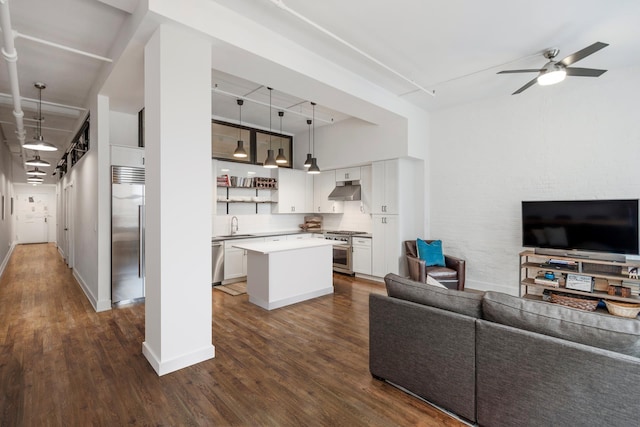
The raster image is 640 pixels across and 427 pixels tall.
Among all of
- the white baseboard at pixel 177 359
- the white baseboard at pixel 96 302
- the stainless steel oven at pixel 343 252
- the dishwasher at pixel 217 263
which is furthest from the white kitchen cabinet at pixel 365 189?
the white baseboard at pixel 96 302

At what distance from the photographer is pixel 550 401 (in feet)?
5.48

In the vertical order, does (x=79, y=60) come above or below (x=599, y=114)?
above

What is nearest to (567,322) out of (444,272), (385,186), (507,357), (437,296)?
(507,357)

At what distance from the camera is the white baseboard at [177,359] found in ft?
8.57

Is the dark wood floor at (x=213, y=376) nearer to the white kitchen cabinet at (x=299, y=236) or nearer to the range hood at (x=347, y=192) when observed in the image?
the white kitchen cabinet at (x=299, y=236)

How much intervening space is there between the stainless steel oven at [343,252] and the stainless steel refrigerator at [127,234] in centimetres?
358

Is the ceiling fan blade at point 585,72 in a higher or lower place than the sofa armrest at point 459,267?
higher

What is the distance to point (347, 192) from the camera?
6.52m

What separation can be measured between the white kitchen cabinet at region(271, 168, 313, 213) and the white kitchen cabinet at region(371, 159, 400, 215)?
181 centimetres

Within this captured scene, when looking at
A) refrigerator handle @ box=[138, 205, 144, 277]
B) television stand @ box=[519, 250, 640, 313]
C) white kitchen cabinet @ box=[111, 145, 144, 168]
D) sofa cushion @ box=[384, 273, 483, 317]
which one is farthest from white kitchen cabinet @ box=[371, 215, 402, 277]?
white kitchen cabinet @ box=[111, 145, 144, 168]

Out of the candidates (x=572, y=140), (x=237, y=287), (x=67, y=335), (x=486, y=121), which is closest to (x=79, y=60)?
(x=67, y=335)

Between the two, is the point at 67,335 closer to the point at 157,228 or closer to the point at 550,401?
the point at 157,228

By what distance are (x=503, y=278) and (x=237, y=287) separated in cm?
446

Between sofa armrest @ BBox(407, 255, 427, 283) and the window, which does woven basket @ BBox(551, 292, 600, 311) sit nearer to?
sofa armrest @ BBox(407, 255, 427, 283)
